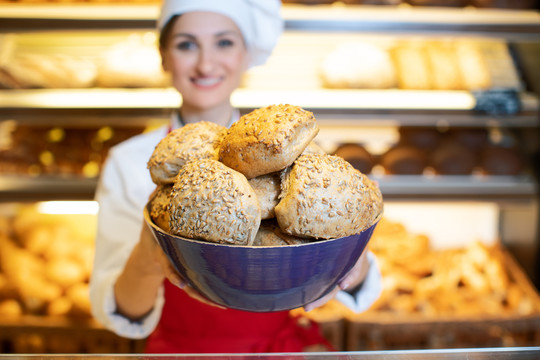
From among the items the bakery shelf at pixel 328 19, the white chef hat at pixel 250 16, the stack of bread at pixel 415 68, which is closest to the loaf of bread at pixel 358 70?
the stack of bread at pixel 415 68

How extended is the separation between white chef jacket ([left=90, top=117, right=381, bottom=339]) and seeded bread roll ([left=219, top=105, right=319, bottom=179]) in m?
0.79

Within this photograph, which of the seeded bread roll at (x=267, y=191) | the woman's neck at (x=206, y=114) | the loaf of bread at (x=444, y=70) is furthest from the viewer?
the loaf of bread at (x=444, y=70)

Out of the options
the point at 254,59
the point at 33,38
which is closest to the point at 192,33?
the point at 254,59

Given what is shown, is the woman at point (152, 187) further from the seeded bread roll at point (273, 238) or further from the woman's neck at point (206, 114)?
the seeded bread roll at point (273, 238)

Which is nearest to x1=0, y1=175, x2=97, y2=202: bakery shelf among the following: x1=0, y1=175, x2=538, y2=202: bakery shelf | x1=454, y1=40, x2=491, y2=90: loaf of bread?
x1=0, y1=175, x2=538, y2=202: bakery shelf

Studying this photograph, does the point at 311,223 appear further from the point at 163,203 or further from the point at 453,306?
the point at 453,306

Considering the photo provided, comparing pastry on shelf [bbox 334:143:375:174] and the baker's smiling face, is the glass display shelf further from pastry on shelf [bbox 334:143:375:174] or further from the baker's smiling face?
pastry on shelf [bbox 334:143:375:174]

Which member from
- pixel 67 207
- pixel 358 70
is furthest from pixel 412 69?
pixel 67 207

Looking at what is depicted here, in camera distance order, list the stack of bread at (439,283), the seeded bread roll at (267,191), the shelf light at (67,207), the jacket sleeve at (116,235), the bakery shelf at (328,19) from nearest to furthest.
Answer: the seeded bread roll at (267,191) < the jacket sleeve at (116,235) < the bakery shelf at (328,19) < the stack of bread at (439,283) < the shelf light at (67,207)

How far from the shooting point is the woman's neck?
1.68 m

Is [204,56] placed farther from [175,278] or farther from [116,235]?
[175,278]

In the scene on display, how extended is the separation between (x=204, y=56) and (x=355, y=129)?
1.38 metres

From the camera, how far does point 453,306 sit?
7.81 ft

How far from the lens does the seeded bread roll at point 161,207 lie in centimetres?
83
